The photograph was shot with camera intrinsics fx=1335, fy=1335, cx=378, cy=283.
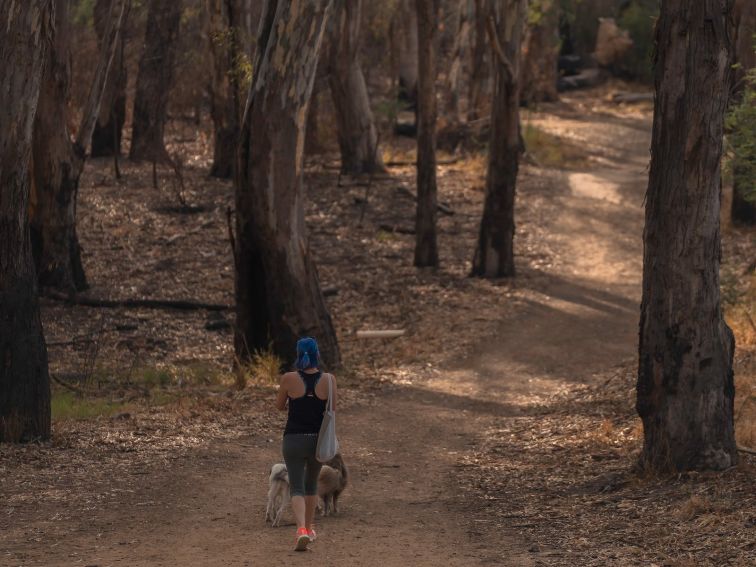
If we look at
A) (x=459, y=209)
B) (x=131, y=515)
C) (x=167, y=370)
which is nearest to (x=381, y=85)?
(x=459, y=209)

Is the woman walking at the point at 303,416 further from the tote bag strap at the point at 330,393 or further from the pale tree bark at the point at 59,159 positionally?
the pale tree bark at the point at 59,159

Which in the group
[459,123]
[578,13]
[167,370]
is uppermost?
[578,13]

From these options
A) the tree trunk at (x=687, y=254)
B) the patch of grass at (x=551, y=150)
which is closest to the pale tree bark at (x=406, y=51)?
the patch of grass at (x=551, y=150)

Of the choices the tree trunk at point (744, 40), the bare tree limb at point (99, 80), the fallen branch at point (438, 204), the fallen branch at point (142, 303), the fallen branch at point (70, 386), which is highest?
the tree trunk at point (744, 40)

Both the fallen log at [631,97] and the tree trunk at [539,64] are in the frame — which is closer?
the tree trunk at [539,64]

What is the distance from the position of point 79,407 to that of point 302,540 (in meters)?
5.73

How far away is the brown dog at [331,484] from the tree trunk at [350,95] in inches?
770

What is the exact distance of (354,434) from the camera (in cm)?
1248

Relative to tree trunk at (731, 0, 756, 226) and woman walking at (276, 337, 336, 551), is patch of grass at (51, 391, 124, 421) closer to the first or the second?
woman walking at (276, 337, 336, 551)

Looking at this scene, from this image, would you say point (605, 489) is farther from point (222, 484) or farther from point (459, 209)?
point (459, 209)

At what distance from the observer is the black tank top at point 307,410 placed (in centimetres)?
824

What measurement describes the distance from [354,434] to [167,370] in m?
3.90

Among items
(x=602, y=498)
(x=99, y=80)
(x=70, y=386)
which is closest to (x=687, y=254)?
(x=602, y=498)

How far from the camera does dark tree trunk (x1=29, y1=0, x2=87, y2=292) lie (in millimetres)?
18109
